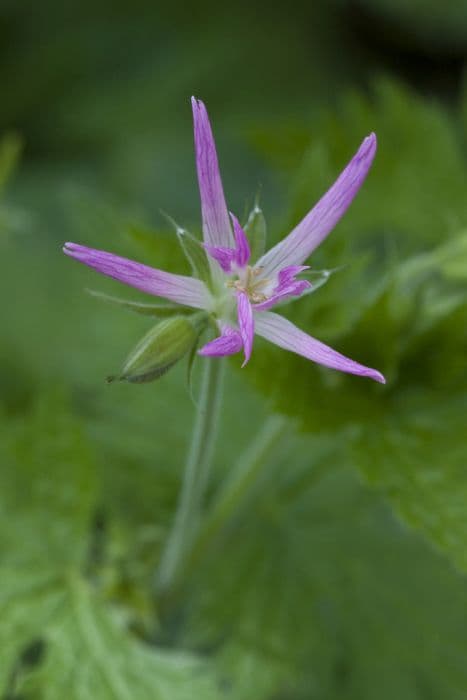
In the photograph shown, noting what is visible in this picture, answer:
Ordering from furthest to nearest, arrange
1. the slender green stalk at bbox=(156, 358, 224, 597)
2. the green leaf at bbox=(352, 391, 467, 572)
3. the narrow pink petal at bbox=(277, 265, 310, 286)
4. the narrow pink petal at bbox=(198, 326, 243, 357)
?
the green leaf at bbox=(352, 391, 467, 572)
the slender green stalk at bbox=(156, 358, 224, 597)
the narrow pink petal at bbox=(277, 265, 310, 286)
the narrow pink petal at bbox=(198, 326, 243, 357)

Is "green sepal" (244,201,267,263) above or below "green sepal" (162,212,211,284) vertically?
above

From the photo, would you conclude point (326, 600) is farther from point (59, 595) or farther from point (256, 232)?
point (256, 232)

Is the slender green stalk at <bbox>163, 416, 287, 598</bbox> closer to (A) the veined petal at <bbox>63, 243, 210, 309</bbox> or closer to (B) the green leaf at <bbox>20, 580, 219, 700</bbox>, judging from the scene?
(B) the green leaf at <bbox>20, 580, 219, 700</bbox>

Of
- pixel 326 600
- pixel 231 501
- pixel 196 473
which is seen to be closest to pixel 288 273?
pixel 196 473

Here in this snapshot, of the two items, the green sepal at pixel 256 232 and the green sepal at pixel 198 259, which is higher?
the green sepal at pixel 256 232

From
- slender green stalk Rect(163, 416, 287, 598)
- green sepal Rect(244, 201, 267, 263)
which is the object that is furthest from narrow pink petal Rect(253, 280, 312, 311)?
slender green stalk Rect(163, 416, 287, 598)

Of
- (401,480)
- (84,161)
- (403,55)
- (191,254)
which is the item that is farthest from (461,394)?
(403,55)

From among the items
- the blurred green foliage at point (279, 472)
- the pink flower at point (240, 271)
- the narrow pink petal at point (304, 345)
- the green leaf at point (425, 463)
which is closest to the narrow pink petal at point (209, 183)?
the pink flower at point (240, 271)

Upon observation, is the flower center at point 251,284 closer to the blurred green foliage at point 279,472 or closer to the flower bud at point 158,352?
the flower bud at point 158,352
